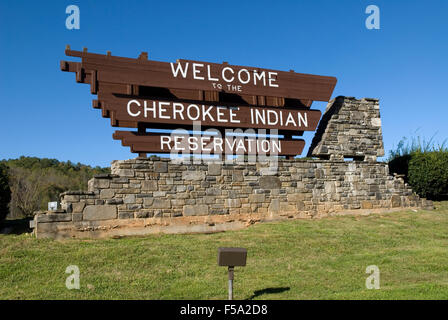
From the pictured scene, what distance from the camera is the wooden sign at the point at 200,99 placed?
12250 mm

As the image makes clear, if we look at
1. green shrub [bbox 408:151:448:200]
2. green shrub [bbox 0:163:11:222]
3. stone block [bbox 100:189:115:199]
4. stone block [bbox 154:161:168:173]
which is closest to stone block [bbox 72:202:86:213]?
stone block [bbox 100:189:115:199]

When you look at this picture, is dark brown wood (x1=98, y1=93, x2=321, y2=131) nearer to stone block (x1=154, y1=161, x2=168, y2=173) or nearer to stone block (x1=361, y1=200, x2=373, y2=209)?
stone block (x1=154, y1=161, x2=168, y2=173)

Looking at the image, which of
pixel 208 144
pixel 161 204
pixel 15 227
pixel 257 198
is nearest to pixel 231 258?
pixel 161 204

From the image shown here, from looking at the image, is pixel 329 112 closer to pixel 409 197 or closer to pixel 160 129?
pixel 409 197

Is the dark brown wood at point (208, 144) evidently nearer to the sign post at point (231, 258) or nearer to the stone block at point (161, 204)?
the stone block at point (161, 204)

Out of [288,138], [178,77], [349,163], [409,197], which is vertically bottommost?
[409,197]

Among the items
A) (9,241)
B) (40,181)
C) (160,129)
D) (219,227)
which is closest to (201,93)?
(160,129)

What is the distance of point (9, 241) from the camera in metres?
10.3

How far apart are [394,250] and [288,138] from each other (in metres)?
5.79

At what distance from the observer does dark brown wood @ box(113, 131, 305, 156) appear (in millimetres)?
12258

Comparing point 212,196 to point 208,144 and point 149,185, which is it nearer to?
point 208,144

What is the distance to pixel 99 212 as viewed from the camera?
11289mm

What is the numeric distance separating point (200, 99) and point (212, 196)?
3.43 metres
